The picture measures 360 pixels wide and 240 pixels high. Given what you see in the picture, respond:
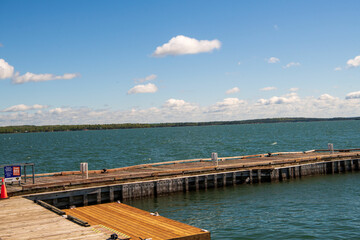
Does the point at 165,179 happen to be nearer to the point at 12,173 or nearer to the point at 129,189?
the point at 129,189

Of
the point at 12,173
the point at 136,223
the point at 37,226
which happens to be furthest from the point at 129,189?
the point at 37,226

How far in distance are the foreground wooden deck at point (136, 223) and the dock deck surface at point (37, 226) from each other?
70.5 inches

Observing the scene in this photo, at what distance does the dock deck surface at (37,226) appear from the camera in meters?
13.4

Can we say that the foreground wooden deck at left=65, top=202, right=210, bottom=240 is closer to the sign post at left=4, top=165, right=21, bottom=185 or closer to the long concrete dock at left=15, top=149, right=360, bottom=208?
the long concrete dock at left=15, top=149, right=360, bottom=208

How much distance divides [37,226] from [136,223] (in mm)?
4555

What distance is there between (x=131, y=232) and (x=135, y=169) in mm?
19344

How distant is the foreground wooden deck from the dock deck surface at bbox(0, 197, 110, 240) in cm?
179

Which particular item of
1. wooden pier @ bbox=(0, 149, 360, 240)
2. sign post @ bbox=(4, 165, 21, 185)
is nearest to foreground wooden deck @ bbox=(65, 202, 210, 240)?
wooden pier @ bbox=(0, 149, 360, 240)

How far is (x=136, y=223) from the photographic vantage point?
57.9ft

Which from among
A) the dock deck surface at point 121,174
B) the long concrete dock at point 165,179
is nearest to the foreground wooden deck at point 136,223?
the long concrete dock at point 165,179

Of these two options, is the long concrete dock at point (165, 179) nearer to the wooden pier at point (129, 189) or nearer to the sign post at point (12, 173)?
the wooden pier at point (129, 189)

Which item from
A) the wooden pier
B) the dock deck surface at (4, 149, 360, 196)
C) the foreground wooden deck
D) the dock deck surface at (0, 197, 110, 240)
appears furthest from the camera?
the dock deck surface at (4, 149, 360, 196)

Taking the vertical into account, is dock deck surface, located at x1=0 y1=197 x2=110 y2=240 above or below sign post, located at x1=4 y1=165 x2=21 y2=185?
below

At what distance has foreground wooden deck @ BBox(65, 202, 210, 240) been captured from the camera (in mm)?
15109
